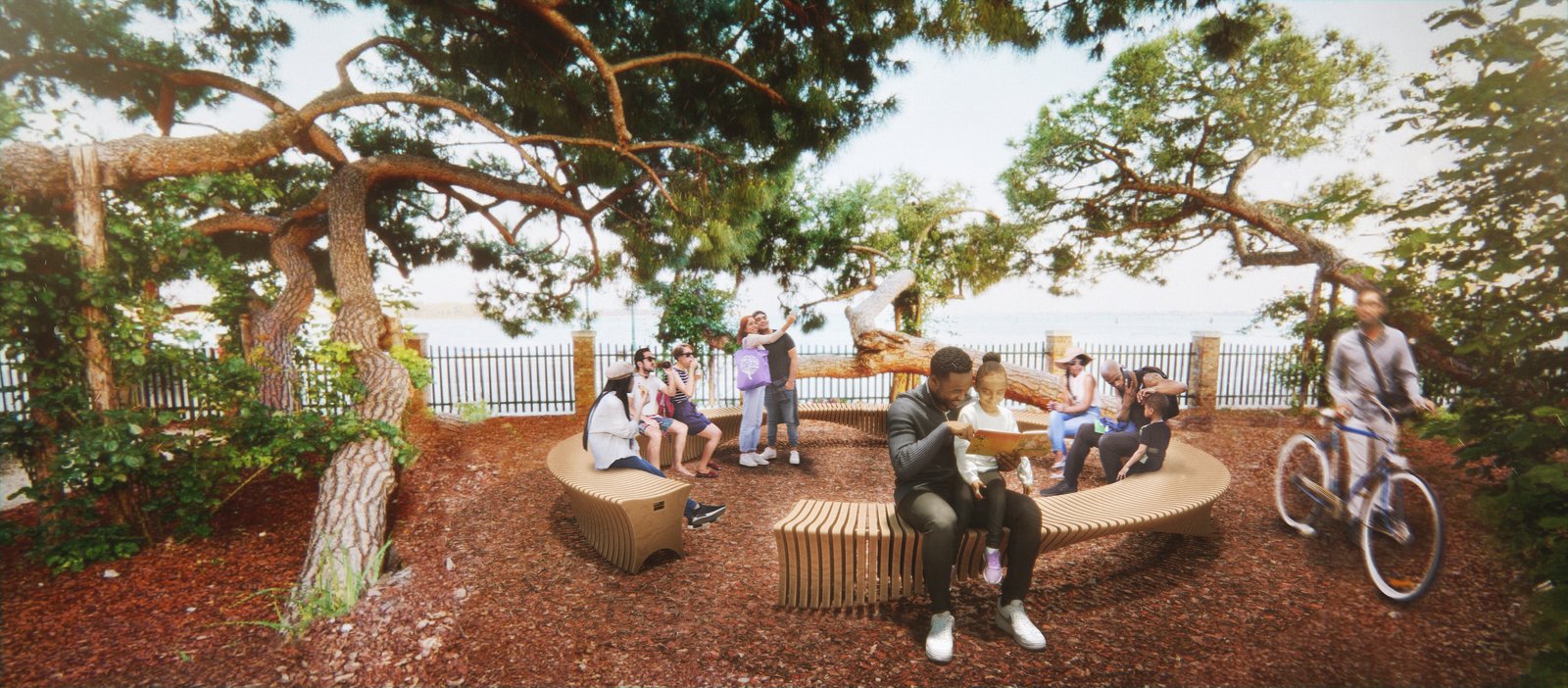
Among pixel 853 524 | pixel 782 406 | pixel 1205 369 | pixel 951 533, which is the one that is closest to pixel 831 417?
pixel 782 406

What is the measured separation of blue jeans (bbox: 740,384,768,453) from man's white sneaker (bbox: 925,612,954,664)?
11.0 ft

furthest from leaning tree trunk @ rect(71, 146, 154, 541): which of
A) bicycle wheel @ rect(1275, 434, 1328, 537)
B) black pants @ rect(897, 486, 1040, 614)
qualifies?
bicycle wheel @ rect(1275, 434, 1328, 537)

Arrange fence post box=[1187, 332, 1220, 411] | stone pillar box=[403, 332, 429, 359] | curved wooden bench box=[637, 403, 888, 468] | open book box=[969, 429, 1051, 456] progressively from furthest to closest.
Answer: fence post box=[1187, 332, 1220, 411] < stone pillar box=[403, 332, 429, 359] < curved wooden bench box=[637, 403, 888, 468] < open book box=[969, 429, 1051, 456]

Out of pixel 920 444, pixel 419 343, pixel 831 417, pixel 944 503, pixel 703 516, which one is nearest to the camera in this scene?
pixel 920 444

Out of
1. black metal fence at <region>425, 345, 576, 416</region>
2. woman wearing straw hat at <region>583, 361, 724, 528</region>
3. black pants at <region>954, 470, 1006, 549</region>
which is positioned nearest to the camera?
black pants at <region>954, 470, 1006, 549</region>

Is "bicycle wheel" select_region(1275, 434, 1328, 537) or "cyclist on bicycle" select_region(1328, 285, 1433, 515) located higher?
"cyclist on bicycle" select_region(1328, 285, 1433, 515)

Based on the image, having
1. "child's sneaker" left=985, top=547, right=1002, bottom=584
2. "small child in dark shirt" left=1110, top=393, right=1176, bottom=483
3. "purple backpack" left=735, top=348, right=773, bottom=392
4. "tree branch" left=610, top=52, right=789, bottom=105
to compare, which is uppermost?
"tree branch" left=610, top=52, right=789, bottom=105

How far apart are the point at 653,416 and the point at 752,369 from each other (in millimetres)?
1095

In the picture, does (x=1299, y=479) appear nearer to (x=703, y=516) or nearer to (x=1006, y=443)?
(x=1006, y=443)

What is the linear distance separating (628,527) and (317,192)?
22.8ft

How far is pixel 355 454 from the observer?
4.20m

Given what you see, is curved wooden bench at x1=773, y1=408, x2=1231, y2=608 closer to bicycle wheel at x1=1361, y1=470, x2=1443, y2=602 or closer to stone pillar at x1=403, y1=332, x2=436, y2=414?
bicycle wheel at x1=1361, y1=470, x2=1443, y2=602

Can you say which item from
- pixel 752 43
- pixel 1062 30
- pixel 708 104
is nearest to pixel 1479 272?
pixel 1062 30

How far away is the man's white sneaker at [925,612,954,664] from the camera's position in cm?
226
